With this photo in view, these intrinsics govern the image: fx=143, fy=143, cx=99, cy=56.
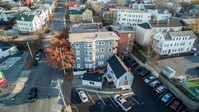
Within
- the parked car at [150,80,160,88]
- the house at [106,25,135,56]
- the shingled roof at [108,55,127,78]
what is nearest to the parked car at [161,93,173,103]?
the parked car at [150,80,160,88]

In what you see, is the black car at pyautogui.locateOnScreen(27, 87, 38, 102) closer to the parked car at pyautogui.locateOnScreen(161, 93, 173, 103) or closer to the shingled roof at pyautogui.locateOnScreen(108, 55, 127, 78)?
the shingled roof at pyautogui.locateOnScreen(108, 55, 127, 78)

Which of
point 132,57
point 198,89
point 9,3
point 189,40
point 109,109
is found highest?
point 9,3

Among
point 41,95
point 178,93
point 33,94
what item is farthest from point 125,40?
point 33,94

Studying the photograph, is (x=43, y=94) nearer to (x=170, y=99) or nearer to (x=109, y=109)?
(x=109, y=109)

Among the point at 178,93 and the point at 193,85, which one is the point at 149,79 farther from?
the point at 193,85

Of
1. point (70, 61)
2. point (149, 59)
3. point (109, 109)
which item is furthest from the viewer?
point (149, 59)

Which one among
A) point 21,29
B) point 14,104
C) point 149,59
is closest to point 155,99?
point 149,59
